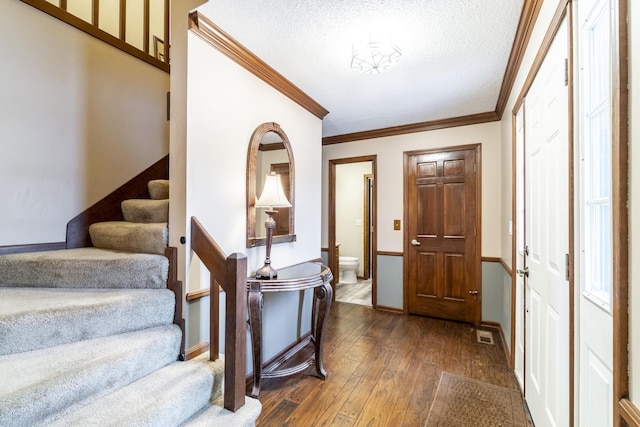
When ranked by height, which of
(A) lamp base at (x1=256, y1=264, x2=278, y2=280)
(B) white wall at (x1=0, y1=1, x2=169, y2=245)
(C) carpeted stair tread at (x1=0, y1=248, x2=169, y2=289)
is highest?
(B) white wall at (x1=0, y1=1, x2=169, y2=245)

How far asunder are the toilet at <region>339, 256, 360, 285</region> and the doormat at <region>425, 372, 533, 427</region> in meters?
2.98

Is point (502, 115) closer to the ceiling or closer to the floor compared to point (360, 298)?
closer to the ceiling

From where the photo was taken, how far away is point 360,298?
4.21 metres

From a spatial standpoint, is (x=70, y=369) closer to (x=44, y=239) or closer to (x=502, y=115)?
(x=44, y=239)

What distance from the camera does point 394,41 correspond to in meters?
1.88

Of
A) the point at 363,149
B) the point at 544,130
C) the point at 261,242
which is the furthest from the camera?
the point at 363,149

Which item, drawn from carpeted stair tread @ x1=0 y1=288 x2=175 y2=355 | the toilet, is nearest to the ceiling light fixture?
carpeted stair tread @ x1=0 y1=288 x2=175 y2=355

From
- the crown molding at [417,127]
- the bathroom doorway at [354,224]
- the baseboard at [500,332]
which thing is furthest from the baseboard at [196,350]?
the bathroom doorway at [354,224]

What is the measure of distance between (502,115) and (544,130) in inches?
69.2

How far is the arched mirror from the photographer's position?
2.12 metres

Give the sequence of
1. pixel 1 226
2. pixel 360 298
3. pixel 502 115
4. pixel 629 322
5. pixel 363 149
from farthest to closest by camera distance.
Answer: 1. pixel 360 298
2. pixel 363 149
3. pixel 502 115
4. pixel 1 226
5. pixel 629 322

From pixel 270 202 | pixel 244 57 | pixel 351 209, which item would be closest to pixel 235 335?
pixel 270 202

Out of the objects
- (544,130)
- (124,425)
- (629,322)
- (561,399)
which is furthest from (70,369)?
(544,130)

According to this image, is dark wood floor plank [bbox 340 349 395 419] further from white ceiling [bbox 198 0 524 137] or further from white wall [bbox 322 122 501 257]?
white ceiling [bbox 198 0 524 137]
